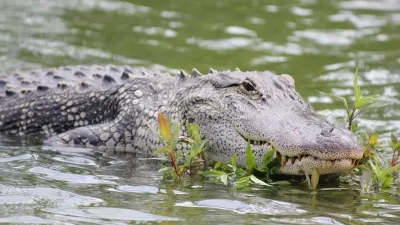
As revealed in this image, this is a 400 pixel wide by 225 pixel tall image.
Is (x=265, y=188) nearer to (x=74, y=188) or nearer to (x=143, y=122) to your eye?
(x=74, y=188)

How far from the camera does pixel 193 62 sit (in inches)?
415

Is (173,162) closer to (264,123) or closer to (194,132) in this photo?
(194,132)

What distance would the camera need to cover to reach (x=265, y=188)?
492 cm

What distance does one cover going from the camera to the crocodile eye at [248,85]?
5625 mm

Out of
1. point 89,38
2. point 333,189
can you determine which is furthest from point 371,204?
point 89,38

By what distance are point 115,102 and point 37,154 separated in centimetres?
108

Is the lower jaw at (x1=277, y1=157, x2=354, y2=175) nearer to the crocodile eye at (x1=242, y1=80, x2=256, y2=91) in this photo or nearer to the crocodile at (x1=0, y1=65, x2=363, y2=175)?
the crocodile at (x1=0, y1=65, x2=363, y2=175)

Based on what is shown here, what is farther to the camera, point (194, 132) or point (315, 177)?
point (194, 132)

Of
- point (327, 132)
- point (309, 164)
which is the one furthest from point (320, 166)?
point (327, 132)

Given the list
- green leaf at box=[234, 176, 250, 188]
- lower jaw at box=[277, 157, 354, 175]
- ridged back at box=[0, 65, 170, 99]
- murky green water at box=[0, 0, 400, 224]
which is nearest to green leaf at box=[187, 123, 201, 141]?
murky green water at box=[0, 0, 400, 224]

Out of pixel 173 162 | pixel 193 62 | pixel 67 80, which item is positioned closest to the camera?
pixel 173 162

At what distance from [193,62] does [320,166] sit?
19.8 ft

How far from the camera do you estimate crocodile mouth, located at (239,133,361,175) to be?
4.62 meters

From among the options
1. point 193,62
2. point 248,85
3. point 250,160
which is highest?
point 193,62
